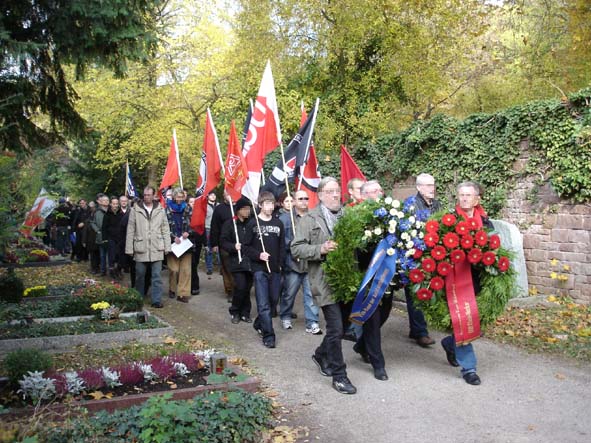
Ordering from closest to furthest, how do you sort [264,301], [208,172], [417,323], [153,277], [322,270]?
1. [322,270]
2. [417,323]
3. [264,301]
4. [153,277]
5. [208,172]

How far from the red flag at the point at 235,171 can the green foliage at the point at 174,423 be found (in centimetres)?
510

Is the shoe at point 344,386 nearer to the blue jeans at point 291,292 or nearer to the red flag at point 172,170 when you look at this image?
the blue jeans at point 291,292

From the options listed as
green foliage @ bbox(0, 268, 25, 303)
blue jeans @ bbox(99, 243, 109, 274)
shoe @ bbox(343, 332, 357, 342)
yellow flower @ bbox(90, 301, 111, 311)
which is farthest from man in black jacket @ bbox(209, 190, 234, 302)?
blue jeans @ bbox(99, 243, 109, 274)

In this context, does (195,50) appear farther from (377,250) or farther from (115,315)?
(377,250)

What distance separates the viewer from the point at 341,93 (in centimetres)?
1955

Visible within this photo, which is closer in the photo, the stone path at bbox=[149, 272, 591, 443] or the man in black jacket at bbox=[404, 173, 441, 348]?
the stone path at bbox=[149, 272, 591, 443]

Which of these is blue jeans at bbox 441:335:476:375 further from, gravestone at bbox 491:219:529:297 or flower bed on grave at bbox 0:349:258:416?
gravestone at bbox 491:219:529:297

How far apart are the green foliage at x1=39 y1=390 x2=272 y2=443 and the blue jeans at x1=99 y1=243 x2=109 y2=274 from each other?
39.3 ft

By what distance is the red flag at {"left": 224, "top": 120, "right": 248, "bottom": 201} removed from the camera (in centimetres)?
997

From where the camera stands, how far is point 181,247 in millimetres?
12461

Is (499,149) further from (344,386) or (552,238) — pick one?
(344,386)

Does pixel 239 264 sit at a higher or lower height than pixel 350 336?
higher

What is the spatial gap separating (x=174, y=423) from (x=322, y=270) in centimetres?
249

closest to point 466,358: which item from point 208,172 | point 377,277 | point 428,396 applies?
point 428,396
